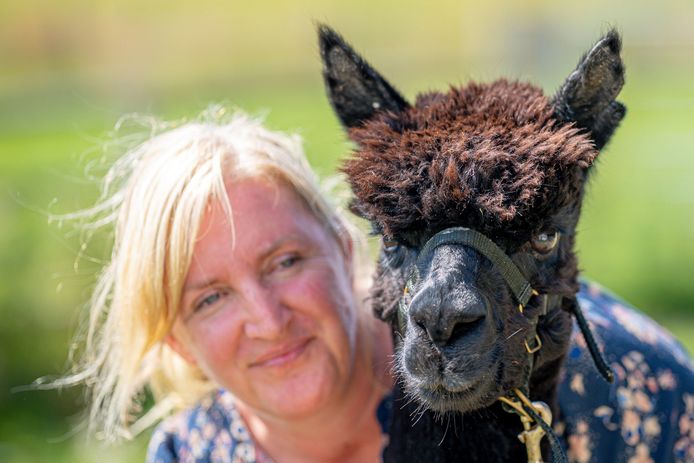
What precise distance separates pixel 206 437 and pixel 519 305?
1504 millimetres

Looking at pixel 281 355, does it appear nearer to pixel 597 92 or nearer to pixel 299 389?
pixel 299 389

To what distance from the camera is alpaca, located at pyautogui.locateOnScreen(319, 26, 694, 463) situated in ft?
7.66

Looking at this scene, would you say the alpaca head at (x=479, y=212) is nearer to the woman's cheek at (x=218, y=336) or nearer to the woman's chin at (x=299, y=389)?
the woman's chin at (x=299, y=389)

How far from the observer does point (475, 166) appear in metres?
2.37

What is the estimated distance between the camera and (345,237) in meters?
3.42

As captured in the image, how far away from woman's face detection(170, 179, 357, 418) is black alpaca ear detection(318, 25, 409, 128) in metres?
0.41

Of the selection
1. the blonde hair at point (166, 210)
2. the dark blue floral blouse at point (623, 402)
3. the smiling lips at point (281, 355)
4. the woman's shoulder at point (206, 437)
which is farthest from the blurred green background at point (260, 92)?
the dark blue floral blouse at point (623, 402)

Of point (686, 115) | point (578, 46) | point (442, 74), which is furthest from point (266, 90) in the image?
point (686, 115)

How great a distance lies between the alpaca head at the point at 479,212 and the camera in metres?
2.32

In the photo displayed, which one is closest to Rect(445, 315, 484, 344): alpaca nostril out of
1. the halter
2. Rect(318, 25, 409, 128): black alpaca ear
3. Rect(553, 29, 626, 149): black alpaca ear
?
the halter

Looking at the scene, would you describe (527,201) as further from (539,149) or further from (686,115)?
(686,115)

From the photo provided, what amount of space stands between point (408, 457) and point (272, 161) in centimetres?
108

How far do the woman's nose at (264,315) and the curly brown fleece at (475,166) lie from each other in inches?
20.0

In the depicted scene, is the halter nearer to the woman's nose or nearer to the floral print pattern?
the floral print pattern
